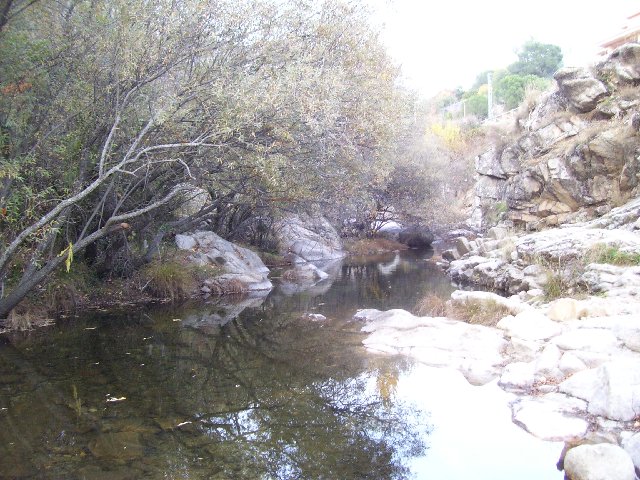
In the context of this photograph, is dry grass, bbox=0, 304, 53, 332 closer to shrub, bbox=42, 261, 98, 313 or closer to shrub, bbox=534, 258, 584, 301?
shrub, bbox=42, 261, 98, 313

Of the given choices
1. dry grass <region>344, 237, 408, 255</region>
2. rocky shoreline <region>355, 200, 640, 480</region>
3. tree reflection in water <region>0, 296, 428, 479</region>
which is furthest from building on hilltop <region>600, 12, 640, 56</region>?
tree reflection in water <region>0, 296, 428, 479</region>

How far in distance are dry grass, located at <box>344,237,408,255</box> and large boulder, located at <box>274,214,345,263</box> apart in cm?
215

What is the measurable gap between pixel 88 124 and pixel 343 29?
6945 millimetres

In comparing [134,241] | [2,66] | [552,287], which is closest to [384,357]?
[552,287]

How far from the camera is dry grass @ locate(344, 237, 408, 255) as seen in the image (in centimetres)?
3862

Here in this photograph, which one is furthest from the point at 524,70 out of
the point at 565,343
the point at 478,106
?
the point at 565,343

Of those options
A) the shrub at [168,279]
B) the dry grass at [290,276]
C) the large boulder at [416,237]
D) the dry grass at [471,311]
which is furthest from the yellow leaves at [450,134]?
the dry grass at [471,311]

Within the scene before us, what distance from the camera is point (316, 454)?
6738 millimetres

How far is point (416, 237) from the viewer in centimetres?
4216

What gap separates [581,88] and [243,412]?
24062 millimetres

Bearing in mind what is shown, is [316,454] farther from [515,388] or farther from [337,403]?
[515,388]

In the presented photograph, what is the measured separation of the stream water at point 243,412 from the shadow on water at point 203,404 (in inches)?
1.1

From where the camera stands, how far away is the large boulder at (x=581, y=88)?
992 inches

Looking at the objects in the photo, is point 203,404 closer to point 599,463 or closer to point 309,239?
point 599,463
